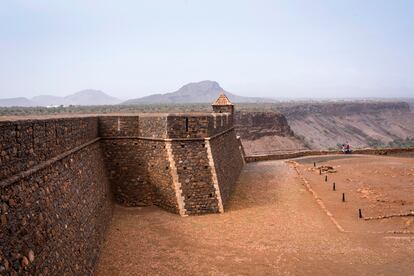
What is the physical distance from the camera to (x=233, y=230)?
1155 centimetres

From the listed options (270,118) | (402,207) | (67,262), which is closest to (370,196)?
(402,207)

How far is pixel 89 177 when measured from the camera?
11094mm

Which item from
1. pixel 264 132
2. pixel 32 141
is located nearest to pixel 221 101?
pixel 32 141

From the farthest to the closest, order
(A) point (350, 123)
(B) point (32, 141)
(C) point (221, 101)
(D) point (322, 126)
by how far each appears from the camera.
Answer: (A) point (350, 123) → (D) point (322, 126) → (C) point (221, 101) → (B) point (32, 141)

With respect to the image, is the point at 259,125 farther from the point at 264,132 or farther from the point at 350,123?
the point at 350,123

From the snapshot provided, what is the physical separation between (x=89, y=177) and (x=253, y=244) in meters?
4.85

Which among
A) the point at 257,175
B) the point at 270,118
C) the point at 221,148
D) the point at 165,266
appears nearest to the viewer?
the point at 165,266

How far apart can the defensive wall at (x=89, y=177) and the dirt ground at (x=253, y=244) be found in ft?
2.07

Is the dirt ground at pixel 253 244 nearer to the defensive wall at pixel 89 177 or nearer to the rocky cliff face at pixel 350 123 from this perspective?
the defensive wall at pixel 89 177

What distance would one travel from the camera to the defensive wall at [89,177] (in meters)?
6.07

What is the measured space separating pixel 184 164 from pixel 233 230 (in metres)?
3.08

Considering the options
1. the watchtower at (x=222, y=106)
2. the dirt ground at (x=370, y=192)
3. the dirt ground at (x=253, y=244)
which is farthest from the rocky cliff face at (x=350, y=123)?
the dirt ground at (x=253, y=244)

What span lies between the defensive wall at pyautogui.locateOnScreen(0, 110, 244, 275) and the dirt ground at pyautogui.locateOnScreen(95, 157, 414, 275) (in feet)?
2.07

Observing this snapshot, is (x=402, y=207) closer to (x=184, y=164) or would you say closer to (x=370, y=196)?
(x=370, y=196)
